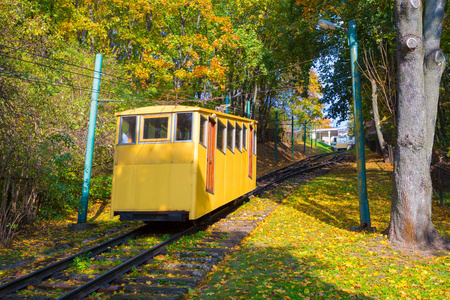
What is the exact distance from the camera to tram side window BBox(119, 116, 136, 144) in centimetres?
995

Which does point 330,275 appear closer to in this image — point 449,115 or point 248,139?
point 248,139

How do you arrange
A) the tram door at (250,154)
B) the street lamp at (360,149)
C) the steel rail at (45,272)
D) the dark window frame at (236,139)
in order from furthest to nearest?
the tram door at (250,154) < the dark window frame at (236,139) < the street lamp at (360,149) < the steel rail at (45,272)

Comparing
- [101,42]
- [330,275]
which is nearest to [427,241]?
[330,275]

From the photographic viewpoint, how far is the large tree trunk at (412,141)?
8.10 m

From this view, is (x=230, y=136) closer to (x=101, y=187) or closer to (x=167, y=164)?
(x=167, y=164)

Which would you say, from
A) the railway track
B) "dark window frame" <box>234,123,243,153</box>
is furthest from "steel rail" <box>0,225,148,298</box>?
"dark window frame" <box>234,123,243,153</box>

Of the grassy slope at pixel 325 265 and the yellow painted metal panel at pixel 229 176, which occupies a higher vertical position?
the yellow painted metal panel at pixel 229 176

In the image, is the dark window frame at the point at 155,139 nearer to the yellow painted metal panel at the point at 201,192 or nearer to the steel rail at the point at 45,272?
the yellow painted metal panel at the point at 201,192

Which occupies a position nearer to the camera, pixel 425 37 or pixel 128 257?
pixel 128 257

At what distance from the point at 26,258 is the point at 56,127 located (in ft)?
18.4

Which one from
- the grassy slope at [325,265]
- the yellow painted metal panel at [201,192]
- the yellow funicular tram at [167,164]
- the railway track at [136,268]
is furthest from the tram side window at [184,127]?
the grassy slope at [325,265]

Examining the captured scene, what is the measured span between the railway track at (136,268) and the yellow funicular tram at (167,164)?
2.34 ft

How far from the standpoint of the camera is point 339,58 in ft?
70.1

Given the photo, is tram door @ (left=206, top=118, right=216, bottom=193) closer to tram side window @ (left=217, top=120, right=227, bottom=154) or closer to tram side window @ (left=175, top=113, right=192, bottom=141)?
tram side window @ (left=217, top=120, right=227, bottom=154)
